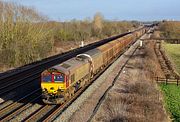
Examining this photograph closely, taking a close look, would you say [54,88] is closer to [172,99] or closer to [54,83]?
[54,83]

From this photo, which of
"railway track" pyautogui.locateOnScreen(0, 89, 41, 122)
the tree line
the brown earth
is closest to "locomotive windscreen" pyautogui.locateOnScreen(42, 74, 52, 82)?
"railway track" pyautogui.locateOnScreen(0, 89, 41, 122)

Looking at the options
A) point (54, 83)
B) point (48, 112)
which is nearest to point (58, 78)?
point (54, 83)

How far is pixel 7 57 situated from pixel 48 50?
12930mm

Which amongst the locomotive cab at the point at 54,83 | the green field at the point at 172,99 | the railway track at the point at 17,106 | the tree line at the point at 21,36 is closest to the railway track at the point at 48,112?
the locomotive cab at the point at 54,83

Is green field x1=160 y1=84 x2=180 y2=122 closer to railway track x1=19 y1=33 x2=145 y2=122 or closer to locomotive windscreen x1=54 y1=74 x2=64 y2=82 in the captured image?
railway track x1=19 y1=33 x2=145 y2=122

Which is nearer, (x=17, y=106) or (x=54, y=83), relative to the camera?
(x=54, y=83)

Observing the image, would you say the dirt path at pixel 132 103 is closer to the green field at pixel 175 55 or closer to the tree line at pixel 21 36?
the tree line at pixel 21 36

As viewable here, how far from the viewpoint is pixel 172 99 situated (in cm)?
2705

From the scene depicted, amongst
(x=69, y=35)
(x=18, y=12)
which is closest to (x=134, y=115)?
(x=18, y=12)

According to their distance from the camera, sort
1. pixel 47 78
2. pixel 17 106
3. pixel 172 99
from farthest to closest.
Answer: pixel 172 99 < pixel 17 106 < pixel 47 78

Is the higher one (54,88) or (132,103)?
(54,88)

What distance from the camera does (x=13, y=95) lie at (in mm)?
25547

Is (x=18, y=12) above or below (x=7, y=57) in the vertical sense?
above

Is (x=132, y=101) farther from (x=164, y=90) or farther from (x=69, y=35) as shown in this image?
(x=69, y=35)
